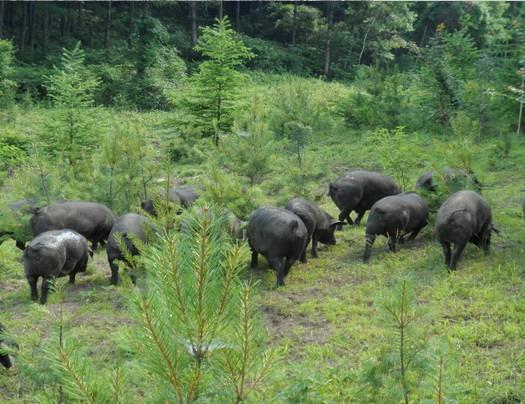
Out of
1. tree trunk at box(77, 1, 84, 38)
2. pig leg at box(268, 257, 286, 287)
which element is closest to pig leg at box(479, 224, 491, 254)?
pig leg at box(268, 257, 286, 287)

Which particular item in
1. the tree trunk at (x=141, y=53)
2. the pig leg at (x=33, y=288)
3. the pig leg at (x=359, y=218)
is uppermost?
the tree trunk at (x=141, y=53)

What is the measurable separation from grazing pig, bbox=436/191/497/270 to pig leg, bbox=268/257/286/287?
2.63 m

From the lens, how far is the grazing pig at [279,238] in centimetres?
1055

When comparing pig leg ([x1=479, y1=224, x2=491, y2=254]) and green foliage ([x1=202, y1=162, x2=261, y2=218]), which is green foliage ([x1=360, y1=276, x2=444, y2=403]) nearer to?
green foliage ([x1=202, y1=162, x2=261, y2=218])

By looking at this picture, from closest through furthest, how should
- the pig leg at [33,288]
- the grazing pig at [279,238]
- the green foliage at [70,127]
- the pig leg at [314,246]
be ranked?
the pig leg at [33,288] < the grazing pig at [279,238] < the pig leg at [314,246] < the green foliage at [70,127]

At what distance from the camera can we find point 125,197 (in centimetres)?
1459

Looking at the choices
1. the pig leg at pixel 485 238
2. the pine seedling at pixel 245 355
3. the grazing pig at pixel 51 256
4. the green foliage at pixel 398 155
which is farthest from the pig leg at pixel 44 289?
the green foliage at pixel 398 155

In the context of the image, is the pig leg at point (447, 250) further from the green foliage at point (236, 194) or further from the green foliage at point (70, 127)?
the green foliage at point (70, 127)

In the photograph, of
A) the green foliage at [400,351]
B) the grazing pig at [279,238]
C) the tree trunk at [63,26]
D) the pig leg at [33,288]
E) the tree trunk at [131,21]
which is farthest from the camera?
the tree trunk at [63,26]

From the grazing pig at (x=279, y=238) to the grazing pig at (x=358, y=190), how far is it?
3.41 m

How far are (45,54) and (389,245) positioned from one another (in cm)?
3296

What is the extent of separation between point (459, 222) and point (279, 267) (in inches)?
119

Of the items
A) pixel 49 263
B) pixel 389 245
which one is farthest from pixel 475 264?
pixel 49 263

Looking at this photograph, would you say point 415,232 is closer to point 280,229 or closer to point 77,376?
point 280,229
